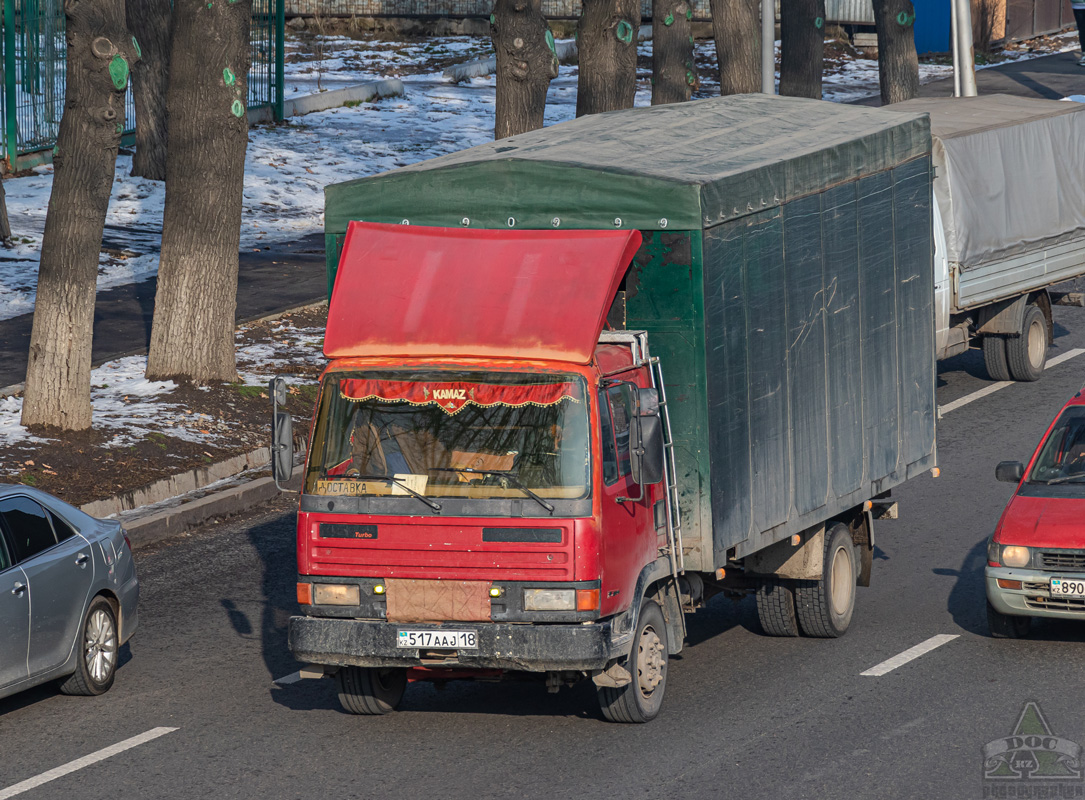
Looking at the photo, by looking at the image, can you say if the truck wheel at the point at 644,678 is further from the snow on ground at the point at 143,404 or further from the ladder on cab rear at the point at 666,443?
the snow on ground at the point at 143,404

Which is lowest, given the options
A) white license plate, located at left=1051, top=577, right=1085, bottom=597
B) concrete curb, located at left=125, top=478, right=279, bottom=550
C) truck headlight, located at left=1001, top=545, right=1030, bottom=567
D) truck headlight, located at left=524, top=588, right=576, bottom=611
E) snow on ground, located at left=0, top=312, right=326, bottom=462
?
concrete curb, located at left=125, top=478, right=279, bottom=550

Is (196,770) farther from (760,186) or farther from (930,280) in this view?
(930,280)

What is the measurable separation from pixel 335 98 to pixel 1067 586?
29550 mm

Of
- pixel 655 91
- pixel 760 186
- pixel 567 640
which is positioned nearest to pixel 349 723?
pixel 567 640

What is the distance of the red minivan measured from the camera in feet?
36.3

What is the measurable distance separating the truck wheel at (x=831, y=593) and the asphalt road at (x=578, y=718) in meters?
0.13

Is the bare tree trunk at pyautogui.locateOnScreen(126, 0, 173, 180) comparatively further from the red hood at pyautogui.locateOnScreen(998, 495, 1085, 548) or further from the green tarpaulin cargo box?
the red hood at pyautogui.locateOnScreen(998, 495, 1085, 548)

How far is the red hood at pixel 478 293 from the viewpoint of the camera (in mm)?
9094

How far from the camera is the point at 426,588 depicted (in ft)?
29.8

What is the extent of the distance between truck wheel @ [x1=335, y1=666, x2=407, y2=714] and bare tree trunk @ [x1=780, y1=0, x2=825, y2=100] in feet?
83.1

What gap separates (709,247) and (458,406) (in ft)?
5.95

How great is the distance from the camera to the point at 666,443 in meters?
9.69

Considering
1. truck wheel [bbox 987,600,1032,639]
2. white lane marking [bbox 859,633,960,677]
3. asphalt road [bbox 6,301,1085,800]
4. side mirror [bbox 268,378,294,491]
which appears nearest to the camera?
asphalt road [bbox 6,301,1085,800]

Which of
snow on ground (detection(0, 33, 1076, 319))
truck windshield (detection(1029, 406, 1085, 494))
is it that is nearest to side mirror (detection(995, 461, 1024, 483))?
truck windshield (detection(1029, 406, 1085, 494))
